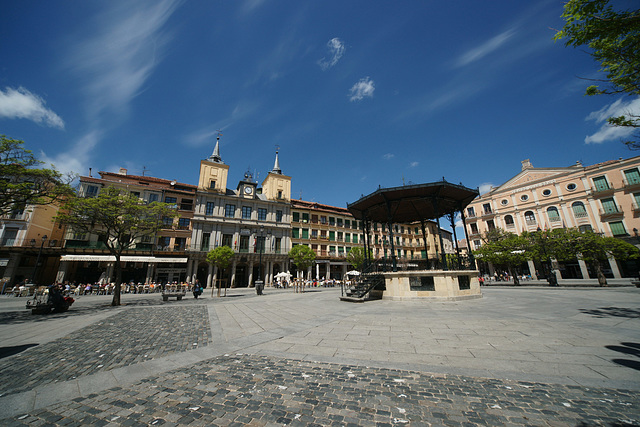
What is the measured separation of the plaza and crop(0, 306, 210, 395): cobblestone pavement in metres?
0.04

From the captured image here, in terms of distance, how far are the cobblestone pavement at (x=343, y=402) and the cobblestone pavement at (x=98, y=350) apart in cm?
143

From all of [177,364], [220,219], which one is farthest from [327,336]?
[220,219]

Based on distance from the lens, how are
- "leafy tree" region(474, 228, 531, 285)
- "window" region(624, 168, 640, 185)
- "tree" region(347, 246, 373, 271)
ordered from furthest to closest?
1. "tree" region(347, 246, 373, 271)
2. "window" region(624, 168, 640, 185)
3. "leafy tree" region(474, 228, 531, 285)

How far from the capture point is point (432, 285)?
39.8 feet

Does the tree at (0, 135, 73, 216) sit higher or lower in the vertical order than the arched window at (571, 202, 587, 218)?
lower

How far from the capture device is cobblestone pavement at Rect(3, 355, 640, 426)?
2.56m

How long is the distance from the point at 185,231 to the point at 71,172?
2082cm

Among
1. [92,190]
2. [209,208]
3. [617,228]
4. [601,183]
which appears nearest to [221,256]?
[209,208]

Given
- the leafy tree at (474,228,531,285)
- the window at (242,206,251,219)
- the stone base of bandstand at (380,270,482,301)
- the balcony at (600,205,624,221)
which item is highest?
the window at (242,206,251,219)

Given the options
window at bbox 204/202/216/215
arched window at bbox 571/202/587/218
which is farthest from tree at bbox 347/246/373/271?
arched window at bbox 571/202/587/218

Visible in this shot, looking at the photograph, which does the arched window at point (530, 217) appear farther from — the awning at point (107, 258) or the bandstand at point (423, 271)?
the awning at point (107, 258)

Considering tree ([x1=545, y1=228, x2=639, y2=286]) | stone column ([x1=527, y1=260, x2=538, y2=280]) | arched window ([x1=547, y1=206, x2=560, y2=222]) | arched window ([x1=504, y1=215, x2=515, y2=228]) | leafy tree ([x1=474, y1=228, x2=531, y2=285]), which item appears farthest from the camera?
arched window ([x1=504, y1=215, x2=515, y2=228])

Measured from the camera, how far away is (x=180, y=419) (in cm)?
265

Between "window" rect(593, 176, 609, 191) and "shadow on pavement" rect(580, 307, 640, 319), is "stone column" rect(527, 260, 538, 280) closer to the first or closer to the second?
"window" rect(593, 176, 609, 191)
